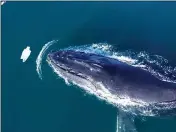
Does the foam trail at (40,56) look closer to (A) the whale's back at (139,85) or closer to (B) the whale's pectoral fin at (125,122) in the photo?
(A) the whale's back at (139,85)

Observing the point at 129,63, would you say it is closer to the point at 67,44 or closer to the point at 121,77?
the point at 121,77

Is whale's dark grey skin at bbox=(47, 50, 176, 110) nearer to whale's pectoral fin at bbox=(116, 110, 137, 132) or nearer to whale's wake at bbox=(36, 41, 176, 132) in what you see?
whale's wake at bbox=(36, 41, 176, 132)

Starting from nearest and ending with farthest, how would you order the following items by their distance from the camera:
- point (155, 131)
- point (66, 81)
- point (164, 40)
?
point (155, 131)
point (66, 81)
point (164, 40)

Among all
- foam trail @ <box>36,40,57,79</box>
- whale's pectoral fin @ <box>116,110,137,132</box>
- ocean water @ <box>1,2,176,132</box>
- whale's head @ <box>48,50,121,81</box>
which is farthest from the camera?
foam trail @ <box>36,40,57,79</box>

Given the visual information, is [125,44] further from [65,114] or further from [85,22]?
[65,114]

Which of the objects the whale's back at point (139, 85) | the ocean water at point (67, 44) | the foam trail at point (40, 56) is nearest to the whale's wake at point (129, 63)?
the foam trail at point (40, 56)

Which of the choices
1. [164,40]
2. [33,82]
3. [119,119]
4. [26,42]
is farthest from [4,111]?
[164,40]

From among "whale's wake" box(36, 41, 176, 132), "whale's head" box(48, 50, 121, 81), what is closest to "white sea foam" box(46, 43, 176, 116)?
"whale's wake" box(36, 41, 176, 132)

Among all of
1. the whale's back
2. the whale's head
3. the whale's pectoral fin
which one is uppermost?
the whale's head
